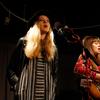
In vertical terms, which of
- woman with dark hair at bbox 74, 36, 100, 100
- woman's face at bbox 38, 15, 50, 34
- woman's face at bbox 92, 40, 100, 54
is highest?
woman's face at bbox 38, 15, 50, 34

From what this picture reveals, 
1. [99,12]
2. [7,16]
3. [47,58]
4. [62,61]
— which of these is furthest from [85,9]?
[47,58]

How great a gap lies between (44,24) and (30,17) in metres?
0.96

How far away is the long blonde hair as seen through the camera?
142 inches

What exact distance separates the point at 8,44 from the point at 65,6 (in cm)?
106

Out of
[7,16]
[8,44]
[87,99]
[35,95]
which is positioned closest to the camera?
[35,95]

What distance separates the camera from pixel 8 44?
16.0ft

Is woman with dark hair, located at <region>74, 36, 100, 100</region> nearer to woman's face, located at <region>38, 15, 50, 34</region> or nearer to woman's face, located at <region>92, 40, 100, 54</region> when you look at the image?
woman's face, located at <region>92, 40, 100, 54</region>

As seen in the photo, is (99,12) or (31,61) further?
(99,12)

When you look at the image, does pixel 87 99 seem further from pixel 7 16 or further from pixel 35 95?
pixel 7 16

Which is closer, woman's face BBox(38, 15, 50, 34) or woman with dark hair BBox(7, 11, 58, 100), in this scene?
woman with dark hair BBox(7, 11, 58, 100)

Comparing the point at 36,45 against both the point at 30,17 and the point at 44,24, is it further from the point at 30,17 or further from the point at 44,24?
the point at 30,17

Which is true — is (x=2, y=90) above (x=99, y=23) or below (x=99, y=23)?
below

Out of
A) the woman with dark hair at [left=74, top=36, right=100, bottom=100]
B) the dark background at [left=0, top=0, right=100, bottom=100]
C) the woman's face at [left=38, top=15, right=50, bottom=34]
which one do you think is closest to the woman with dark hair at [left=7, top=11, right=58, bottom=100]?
the woman's face at [left=38, top=15, right=50, bottom=34]

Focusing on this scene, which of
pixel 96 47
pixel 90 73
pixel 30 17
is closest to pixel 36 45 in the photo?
pixel 90 73
